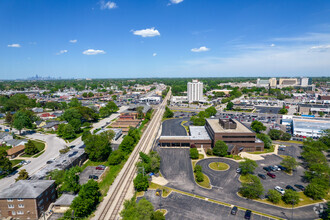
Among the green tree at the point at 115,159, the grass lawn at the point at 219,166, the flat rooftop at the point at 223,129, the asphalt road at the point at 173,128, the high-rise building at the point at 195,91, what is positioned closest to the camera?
the grass lawn at the point at 219,166

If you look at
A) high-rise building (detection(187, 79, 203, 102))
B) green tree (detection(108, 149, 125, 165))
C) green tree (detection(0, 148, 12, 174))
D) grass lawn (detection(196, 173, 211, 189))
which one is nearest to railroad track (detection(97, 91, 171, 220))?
green tree (detection(108, 149, 125, 165))

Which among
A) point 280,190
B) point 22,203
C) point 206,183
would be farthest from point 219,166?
point 22,203

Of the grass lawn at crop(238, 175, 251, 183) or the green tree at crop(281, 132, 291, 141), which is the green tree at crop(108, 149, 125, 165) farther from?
the green tree at crop(281, 132, 291, 141)

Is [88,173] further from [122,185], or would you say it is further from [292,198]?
[292,198]

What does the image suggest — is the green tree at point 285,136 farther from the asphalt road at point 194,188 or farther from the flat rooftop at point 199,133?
the asphalt road at point 194,188

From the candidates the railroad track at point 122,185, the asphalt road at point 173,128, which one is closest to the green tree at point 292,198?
the railroad track at point 122,185

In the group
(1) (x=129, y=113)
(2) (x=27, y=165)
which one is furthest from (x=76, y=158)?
(1) (x=129, y=113)
